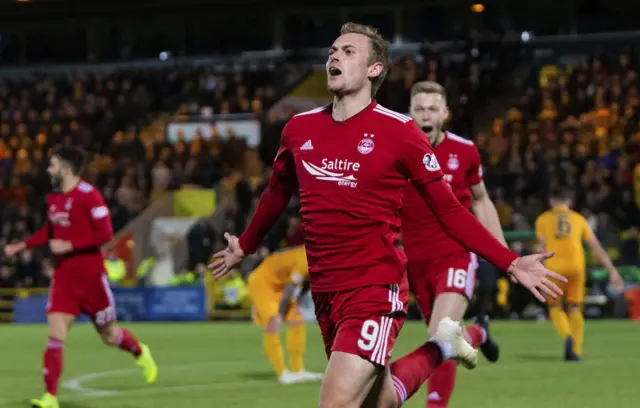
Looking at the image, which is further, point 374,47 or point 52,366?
point 52,366

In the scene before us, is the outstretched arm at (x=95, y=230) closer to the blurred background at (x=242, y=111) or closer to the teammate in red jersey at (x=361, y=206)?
the teammate in red jersey at (x=361, y=206)

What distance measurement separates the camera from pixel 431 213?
9258 millimetres

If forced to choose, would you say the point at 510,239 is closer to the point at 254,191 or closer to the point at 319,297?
the point at 254,191

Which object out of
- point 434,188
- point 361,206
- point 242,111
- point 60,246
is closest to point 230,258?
point 361,206

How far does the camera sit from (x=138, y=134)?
36719 millimetres

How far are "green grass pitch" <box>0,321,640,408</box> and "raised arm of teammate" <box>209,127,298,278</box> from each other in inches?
164

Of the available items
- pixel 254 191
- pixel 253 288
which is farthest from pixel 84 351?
pixel 254 191

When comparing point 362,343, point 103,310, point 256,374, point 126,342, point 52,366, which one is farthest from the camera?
point 256,374

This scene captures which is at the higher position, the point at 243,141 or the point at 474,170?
the point at 474,170

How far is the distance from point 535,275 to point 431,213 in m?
3.55

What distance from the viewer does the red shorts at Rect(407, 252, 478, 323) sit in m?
9.00

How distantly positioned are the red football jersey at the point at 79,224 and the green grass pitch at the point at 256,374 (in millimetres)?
1285

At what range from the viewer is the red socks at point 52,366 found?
1059cm

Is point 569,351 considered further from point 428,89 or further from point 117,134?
point 117,134
